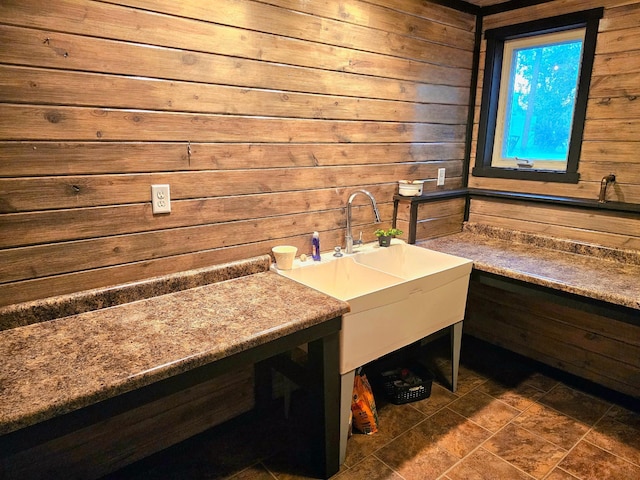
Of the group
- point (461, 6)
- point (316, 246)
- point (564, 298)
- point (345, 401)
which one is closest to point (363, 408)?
point (345, 401)

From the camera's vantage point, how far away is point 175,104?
5.43 feet

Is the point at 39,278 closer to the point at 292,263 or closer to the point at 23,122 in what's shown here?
the point at 23,122

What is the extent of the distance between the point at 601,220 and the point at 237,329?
204cm

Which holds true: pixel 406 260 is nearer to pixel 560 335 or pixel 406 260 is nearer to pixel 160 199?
pixel 560 335

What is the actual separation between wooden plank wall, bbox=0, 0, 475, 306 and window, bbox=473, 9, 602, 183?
1.75 feet

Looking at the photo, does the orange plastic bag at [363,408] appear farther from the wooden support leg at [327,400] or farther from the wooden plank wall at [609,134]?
the wooden plank wall at [609,134]

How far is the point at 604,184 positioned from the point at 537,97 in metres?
0.70

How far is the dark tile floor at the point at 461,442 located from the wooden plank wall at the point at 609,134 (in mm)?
918

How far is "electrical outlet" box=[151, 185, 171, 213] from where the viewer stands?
1666 millimetres

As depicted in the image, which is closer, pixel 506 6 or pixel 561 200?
pixel 561 200

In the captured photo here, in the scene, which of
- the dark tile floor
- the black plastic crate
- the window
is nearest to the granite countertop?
the dark tile floor

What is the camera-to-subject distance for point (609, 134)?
2.32 metres

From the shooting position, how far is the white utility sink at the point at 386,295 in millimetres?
1773

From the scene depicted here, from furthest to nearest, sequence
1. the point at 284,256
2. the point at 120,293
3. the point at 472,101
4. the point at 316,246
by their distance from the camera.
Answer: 1. the point at 472,101
2. the point at 316,246
3. the point at 284,256
4. the point at 120,293
